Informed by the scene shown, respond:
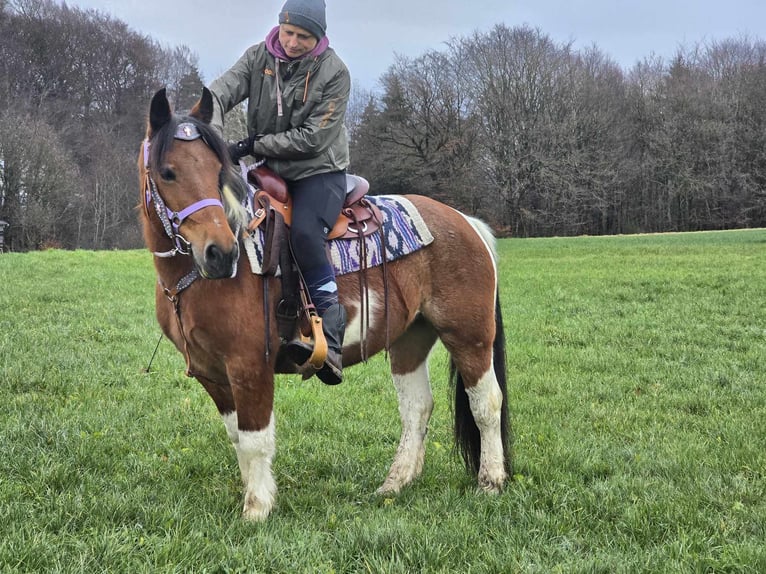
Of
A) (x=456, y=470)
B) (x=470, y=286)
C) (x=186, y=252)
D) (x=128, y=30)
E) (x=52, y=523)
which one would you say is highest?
(x=128, y=30)

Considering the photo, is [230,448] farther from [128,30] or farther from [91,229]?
[128,30]

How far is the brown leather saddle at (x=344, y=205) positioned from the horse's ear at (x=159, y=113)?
2.23 ft

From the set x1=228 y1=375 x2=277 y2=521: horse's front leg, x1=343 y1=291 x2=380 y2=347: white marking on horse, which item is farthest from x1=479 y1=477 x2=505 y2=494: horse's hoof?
x1=228 y1=375 x2=277 y2=521: horse's front leg

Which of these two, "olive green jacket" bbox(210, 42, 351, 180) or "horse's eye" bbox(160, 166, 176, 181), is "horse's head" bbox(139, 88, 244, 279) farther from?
"olive green jacket" bbox(210, 42, 351, 180)

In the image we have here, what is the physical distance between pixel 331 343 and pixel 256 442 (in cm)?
74

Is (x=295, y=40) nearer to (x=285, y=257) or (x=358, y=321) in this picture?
(x=285, y=257)

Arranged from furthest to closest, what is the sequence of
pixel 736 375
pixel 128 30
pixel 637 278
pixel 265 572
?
pixel 128 30 < pixel 637 278 < pixel 736 375 < pixel 265 572

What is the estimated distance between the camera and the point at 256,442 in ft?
11.2

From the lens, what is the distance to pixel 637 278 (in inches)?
604

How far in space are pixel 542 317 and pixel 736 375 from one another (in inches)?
182

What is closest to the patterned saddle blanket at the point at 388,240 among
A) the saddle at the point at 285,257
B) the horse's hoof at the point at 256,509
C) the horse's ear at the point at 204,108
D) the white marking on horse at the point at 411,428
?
the saddle at the point at 285,257

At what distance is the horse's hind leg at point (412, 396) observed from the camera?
430cm

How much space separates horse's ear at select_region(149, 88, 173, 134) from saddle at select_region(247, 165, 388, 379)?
679 mm

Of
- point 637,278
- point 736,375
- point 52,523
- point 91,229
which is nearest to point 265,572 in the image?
point 52,523
